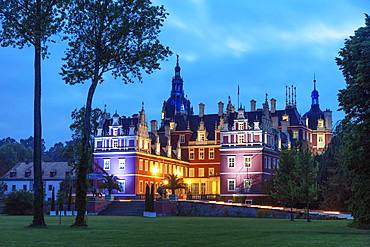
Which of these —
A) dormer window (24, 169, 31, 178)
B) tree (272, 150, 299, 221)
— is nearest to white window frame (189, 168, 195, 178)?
dormer window (24, 169, 31, 178)

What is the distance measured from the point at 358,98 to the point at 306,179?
25192 millimetres

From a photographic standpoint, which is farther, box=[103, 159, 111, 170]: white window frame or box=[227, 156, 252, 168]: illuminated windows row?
box=[103, 159, 111, 170]: white window frame

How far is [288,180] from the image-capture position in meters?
50.2

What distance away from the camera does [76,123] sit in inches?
2859

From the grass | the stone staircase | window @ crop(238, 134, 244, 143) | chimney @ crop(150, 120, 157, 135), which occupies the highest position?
chimney @ crop(150, 120, 157, 135)

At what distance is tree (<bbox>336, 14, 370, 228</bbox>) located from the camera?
2267 cm

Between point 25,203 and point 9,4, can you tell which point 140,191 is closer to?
point 25,203

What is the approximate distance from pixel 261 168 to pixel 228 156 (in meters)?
4.90

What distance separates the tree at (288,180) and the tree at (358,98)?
21151mm

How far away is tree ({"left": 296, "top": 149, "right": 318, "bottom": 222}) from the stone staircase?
18.8m

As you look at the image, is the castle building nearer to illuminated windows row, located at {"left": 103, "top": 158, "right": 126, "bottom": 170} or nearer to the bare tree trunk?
illuminated windows row, located at {"left": 103, "top": 158, "right": 126, "bottom": 170}

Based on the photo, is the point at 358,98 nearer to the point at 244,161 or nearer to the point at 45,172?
the point at 244,161

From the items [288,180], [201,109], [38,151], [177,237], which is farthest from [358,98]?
[201,109]

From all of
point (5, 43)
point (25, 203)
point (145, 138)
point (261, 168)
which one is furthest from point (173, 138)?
point (5, 43)
